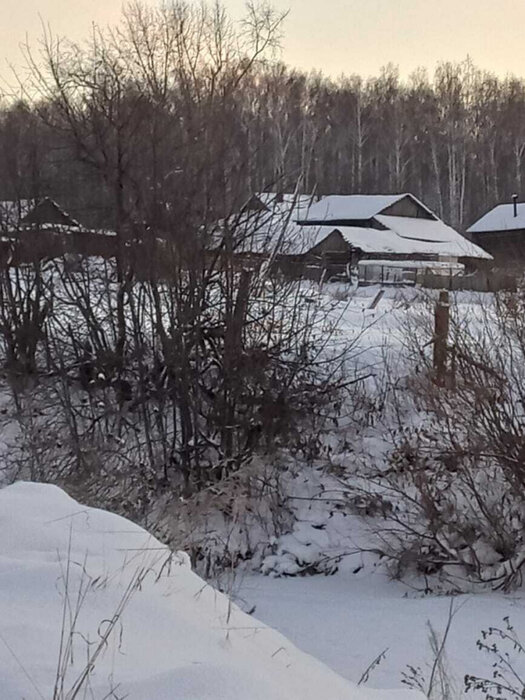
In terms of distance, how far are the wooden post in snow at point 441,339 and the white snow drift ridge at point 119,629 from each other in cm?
526

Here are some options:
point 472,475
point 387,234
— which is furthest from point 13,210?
point 387,234

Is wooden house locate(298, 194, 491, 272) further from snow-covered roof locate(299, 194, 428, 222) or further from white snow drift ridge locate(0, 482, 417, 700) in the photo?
white snow drift ridge locate(0, 482, 417, 700)

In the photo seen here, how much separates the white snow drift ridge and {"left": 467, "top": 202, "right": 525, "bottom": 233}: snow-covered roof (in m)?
41.3

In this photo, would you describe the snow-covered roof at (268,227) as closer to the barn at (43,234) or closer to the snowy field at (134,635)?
the barn at (43,234)

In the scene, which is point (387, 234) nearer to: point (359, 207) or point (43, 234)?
point (359, 207)

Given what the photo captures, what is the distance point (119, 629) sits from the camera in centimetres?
255

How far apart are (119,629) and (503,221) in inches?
1694

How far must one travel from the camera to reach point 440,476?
8336mm

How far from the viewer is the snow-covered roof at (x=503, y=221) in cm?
4191

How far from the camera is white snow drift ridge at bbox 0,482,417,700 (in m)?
2.19

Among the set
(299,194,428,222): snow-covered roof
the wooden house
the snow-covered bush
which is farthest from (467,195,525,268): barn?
the snow-covered bush

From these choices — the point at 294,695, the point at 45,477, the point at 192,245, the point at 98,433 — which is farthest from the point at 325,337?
the point at 294,695

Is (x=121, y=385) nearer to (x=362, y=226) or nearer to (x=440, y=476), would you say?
(x=440, y=476)

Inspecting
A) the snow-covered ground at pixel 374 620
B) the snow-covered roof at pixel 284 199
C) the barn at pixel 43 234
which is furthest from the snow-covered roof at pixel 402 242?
the snow-covered ground at pixel 374 620
